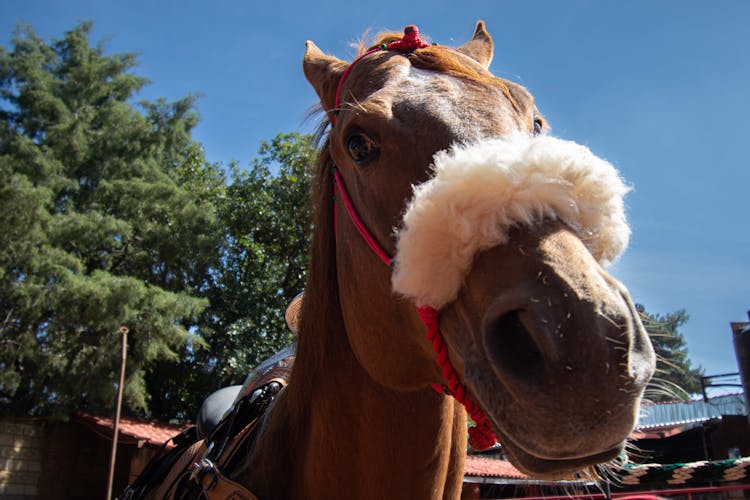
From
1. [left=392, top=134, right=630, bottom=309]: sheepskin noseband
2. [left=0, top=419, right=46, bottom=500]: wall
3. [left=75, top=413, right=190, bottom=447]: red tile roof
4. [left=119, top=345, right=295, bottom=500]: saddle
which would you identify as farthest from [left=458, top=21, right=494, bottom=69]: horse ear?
[left=0, top=419, right=46, bottom=500]: wall

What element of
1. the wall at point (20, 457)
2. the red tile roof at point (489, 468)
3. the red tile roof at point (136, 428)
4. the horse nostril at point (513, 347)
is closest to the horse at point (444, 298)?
the horse nostril at point (513, 347)

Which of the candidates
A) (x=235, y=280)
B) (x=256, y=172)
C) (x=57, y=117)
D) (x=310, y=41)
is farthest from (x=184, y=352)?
(x=310, y=41)

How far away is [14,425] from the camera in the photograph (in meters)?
13.5

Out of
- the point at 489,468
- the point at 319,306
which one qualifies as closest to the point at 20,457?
the point at 489,468

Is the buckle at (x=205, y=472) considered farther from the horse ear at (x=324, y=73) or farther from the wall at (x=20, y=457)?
the wall at (x=20, y=457)

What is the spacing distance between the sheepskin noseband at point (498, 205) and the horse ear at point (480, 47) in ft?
3.92

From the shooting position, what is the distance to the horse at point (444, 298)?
1.04 metres

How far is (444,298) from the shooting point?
132cm

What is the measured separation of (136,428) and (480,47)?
45.6ft

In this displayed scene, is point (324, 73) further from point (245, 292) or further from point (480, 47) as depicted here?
point (245, 292)

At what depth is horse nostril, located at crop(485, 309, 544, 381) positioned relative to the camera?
107 cm

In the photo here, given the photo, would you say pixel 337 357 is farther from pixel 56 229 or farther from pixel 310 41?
pixel 56 229

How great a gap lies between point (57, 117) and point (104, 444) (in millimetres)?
9533

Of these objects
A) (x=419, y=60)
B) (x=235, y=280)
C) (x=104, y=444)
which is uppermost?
(x=235, y=280)
